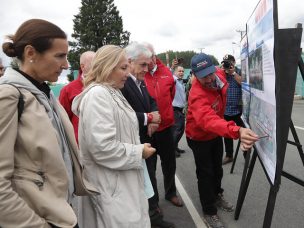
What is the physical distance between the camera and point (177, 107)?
712 centimetres

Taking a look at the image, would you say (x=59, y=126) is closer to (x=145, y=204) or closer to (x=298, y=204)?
(x=145, y=204)

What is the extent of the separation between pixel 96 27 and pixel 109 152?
189ft

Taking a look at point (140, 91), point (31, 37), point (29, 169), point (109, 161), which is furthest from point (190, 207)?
point (31, 37)

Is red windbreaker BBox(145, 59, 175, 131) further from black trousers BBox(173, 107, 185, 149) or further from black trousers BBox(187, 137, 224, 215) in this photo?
black trousers BBox(173, 107, 185, 149)

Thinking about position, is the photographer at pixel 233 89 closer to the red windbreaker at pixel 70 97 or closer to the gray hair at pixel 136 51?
the gray hair at pixel 136 51

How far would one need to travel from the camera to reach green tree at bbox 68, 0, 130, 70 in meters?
56.0

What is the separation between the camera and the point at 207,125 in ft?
11.0

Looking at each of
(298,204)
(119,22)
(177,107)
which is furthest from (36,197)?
(119,22)

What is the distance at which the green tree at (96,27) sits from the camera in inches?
2205

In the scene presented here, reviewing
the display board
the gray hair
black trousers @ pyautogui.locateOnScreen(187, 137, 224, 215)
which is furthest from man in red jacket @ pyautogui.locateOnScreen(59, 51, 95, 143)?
the display board

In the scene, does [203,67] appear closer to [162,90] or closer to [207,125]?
[207,125]

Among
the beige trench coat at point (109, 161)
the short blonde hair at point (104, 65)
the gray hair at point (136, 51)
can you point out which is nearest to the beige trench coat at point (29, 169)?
the beige trench coat at point (109, 161)

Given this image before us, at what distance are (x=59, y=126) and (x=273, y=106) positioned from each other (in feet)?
4.14

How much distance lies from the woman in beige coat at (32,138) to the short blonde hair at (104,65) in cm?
62
